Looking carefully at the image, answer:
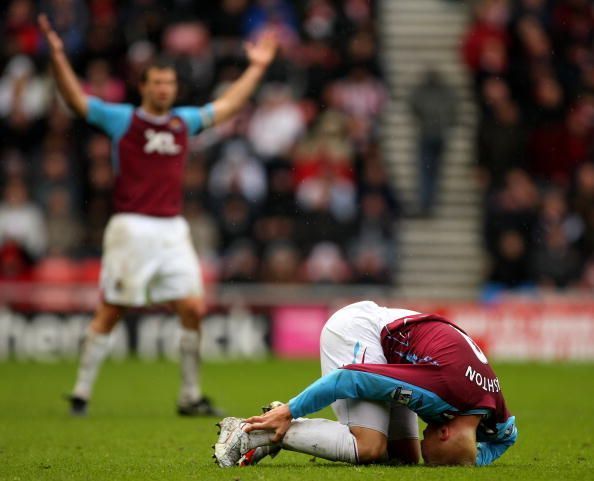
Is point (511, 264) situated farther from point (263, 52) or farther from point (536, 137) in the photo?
point (263, 52)

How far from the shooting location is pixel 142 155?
10.7m

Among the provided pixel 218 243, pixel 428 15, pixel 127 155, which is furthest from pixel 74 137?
pixel 127 155

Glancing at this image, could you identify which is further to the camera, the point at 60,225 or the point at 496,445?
the point at 60,225

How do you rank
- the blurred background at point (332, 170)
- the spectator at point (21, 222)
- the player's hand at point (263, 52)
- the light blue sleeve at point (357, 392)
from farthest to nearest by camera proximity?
the spectator at point (21, 222) < the blurred background at point (332, 170) < the player's hand at point (263, 52) < the light blue sleeve at point (357, 392)

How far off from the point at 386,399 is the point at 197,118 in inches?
184

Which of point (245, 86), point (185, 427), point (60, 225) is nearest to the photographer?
point (185, 427)

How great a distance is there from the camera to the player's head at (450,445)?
22.3 feet

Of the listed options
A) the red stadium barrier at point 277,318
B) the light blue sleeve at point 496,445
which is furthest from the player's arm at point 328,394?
the red stadium barrier at point 277,318

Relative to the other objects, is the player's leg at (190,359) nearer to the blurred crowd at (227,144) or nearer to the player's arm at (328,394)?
the player's arm at (328,394)

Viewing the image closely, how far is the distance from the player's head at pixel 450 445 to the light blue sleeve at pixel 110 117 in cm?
463

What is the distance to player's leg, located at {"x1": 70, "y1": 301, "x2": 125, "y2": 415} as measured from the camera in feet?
34.7

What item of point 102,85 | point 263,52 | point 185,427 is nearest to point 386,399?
point 185,427

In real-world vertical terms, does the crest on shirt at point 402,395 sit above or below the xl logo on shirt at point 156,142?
below

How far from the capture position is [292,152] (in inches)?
760
